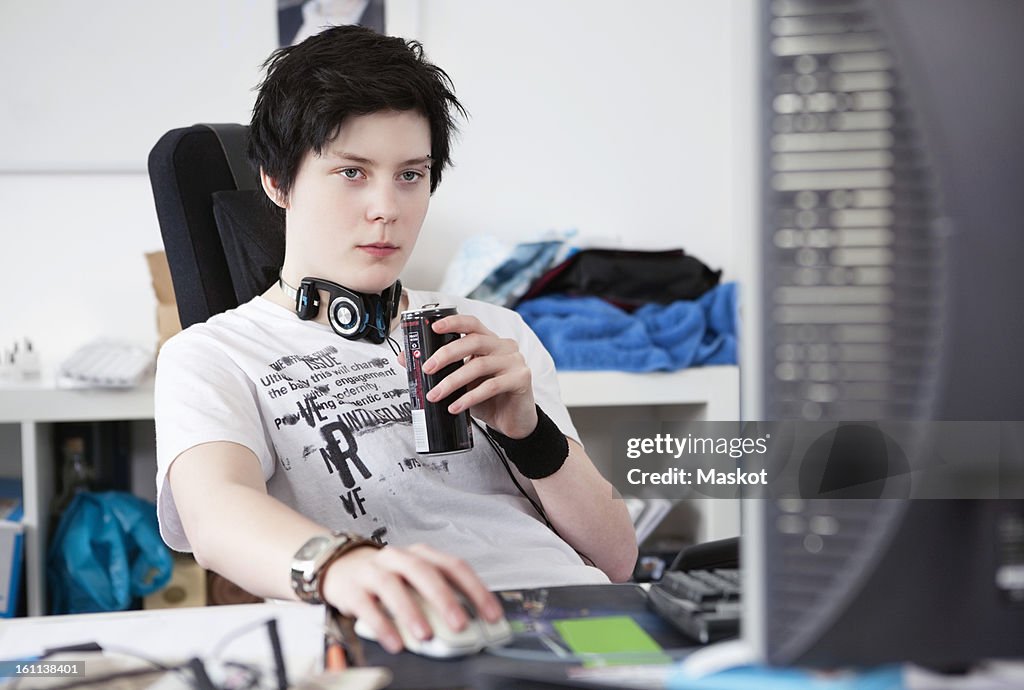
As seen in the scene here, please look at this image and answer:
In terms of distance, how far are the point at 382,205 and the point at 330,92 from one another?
5.3 inches

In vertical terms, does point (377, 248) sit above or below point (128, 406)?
above

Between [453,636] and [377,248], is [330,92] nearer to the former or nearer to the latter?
[377,248]

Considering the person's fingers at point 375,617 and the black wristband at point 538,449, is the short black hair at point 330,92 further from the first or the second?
the person's fingers at point 375,617

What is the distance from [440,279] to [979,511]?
87.3 inches

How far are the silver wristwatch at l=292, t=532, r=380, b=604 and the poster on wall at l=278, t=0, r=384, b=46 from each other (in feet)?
6.82

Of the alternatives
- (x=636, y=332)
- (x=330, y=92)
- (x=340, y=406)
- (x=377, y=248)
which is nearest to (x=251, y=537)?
(x=340, y=406)

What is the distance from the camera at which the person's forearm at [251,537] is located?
0.73 meters

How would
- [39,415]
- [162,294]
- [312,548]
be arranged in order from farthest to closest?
1. [162,294]
2. [39,415]
3. [312,548]

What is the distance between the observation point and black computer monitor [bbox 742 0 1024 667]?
439mm

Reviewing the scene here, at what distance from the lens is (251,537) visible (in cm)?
76

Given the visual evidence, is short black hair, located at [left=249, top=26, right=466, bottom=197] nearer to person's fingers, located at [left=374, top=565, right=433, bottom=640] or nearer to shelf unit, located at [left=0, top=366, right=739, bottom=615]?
person's fingers, located at [left=374, top=565, right=433, bottom=640]

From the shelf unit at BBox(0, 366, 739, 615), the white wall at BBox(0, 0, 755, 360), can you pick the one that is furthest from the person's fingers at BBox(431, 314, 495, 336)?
the white wall at BBox(0, 0, 755, 360)

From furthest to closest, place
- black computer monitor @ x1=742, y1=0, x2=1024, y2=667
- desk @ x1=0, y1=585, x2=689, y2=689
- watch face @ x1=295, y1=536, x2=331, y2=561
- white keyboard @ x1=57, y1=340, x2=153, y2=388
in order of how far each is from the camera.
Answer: white keyboard @ x1=57, y1=340, x2=153, y2=388, watch face @ x1=295, y1=536, x2=331, y2=561, desk @ x1=0, y1=585, x2=689, y2=689, black computer monitor @ x1=742, y1=0, x2=1024, y2=667

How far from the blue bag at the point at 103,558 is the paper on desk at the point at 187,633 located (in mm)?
1564
